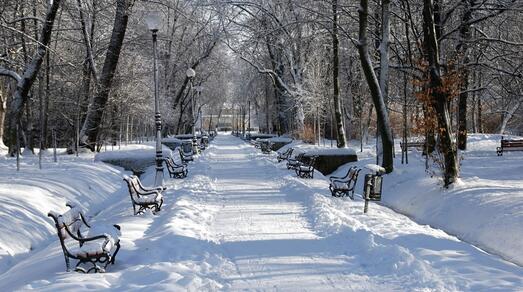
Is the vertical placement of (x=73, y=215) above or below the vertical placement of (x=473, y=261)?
above

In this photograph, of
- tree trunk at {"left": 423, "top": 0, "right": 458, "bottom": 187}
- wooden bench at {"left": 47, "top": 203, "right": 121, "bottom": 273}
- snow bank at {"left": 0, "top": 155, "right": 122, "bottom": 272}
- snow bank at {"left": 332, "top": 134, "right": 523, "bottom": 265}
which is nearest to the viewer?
wooden bench at {"left": 47, "top": 203, "right": 121, "bottom": 273}

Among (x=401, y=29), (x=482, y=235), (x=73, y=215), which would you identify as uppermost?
(x=401, y=29)

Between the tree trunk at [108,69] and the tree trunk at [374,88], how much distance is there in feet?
32.7

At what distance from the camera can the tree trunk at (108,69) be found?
73.5 feet

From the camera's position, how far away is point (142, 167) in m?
21.6

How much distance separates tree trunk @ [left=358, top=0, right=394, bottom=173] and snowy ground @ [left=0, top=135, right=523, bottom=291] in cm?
646

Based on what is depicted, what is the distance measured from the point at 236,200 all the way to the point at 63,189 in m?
4.58

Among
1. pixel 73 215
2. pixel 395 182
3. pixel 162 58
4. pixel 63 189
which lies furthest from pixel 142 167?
pixel 162 58

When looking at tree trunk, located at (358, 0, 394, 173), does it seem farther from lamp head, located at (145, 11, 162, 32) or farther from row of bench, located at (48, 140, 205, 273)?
row of bench, located at (48, 140, 205, 273)

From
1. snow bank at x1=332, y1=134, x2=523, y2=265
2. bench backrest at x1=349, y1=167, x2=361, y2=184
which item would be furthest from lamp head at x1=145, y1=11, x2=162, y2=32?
snow bank at x1=332, y1=134, x2=523, y2=265

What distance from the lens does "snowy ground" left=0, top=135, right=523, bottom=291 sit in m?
6.48

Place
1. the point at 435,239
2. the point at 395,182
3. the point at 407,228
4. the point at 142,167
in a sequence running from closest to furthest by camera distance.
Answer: the point at 435,239 < the point at 407,228 < the point at 395,182 < the point at 142,167

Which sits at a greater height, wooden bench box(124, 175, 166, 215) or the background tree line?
the background tree line

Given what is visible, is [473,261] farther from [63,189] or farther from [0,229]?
[63,189]
